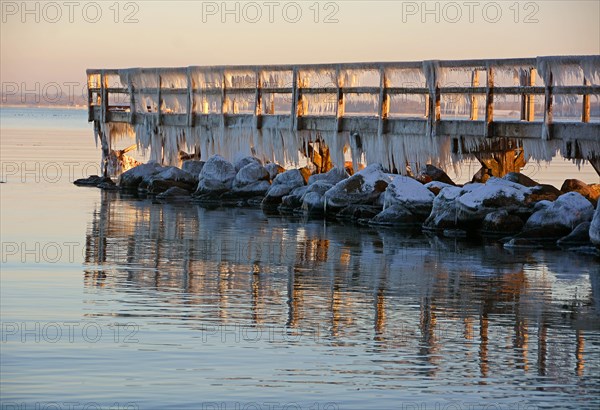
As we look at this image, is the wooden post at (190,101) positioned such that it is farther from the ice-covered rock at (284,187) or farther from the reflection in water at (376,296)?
the reflection in water at (376,296)

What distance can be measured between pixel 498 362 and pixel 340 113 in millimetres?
18392

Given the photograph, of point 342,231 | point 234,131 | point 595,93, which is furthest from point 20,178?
point 595,93

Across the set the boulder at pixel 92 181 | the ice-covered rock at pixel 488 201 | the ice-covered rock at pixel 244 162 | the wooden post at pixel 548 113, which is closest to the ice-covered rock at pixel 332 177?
the ice-covered rock at pixel 244 162

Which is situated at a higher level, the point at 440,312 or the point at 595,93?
the point at 595,93

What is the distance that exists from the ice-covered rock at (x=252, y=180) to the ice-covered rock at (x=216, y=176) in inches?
11.0

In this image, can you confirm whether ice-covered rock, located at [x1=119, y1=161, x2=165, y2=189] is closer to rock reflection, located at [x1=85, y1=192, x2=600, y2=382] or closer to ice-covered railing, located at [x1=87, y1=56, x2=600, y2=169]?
ice-covered railing, located at [x1=87, y1=56, x2=600, y2=169]

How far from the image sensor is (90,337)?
1303 centimetres

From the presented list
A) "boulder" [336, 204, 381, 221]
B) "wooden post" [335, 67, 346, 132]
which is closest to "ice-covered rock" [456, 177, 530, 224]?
"boulder" [336, 204, 381, 221]

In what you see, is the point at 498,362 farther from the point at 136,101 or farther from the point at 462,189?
the point at 136,101

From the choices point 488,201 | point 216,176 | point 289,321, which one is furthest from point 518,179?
point 289,321

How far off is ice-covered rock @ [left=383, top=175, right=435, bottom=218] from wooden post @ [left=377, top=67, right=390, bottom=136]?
3408mm

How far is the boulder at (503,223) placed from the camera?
2378cm

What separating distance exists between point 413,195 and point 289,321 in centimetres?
1177

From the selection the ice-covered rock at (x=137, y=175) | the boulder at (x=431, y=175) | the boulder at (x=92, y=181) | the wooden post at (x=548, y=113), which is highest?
the wooden post at (x=548, y=113)
